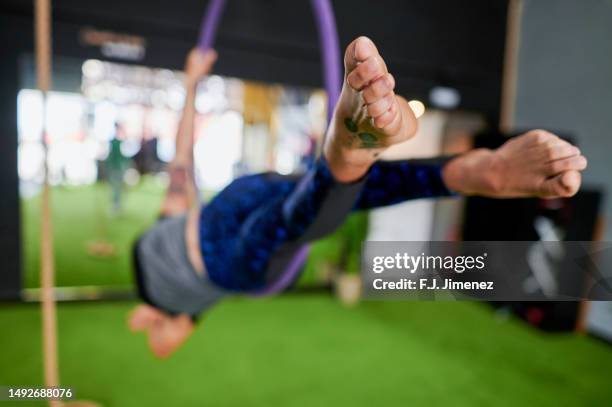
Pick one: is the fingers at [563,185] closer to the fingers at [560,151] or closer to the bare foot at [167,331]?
the fingers at [560,151]

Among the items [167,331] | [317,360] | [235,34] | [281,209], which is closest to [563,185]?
[281,209]

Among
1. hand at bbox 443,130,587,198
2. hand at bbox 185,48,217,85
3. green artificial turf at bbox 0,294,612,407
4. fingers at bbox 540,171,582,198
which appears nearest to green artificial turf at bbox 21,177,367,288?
green artificial turf at bbox 0,294,612,407

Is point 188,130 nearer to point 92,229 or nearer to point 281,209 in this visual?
point 281,209

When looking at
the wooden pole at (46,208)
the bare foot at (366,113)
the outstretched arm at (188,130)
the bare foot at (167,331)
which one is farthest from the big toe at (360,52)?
the bare foot at (167,331)

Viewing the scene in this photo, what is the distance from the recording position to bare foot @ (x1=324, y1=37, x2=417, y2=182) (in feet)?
1.35

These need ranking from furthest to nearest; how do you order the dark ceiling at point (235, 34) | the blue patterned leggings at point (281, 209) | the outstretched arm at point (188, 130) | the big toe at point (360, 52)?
the dark ceiling at point (235, 34), the outstretched arm at point (188, 130), the blue patterned leggings at point (281, 209), the big toe at point (360, 52)

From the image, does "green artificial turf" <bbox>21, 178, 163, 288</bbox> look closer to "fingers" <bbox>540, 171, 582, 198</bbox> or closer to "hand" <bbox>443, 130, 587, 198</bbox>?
"hand" <bbox>443, 130, 587, 198</bbox>

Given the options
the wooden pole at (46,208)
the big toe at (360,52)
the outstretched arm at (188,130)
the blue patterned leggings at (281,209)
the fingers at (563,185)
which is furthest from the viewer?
the outstretched arm at (188,130)

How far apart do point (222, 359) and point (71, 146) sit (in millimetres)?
1601

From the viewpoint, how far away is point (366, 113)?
0.44 m

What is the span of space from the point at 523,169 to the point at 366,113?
0.87 feet

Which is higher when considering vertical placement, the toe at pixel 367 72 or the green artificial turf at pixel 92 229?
the toe at pixel 367 72

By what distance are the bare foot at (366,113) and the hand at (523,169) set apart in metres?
0.19

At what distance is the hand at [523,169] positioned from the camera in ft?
1.69
